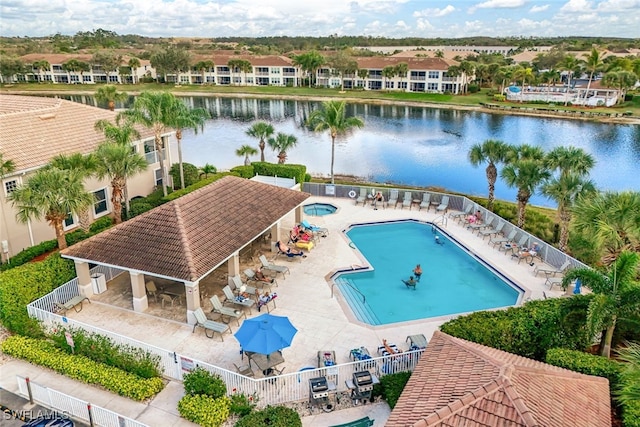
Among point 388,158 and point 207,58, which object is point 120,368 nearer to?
point 388,158

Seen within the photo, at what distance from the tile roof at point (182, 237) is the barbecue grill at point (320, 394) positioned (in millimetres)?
5974

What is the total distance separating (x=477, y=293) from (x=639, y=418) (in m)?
11.3

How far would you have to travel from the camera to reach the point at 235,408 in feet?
43.5

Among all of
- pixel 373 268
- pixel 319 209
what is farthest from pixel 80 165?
pixel 319 209

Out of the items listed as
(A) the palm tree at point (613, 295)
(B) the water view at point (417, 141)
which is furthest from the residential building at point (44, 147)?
(A) the palm tree at point (613, 295)

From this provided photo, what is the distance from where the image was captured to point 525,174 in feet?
82.1

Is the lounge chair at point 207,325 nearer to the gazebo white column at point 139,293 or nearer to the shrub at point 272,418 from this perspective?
the gazebo white column at point 139,293

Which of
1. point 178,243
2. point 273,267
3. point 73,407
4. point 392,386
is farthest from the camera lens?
point 273,267

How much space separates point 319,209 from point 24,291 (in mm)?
18818

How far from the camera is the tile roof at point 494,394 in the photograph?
9305 millimetres

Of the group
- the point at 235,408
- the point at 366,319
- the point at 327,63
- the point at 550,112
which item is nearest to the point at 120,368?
the point at 235,408

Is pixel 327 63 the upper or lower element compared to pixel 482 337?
upper

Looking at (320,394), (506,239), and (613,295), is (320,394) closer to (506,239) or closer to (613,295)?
(613,295)

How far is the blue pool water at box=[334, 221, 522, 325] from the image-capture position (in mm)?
20078
